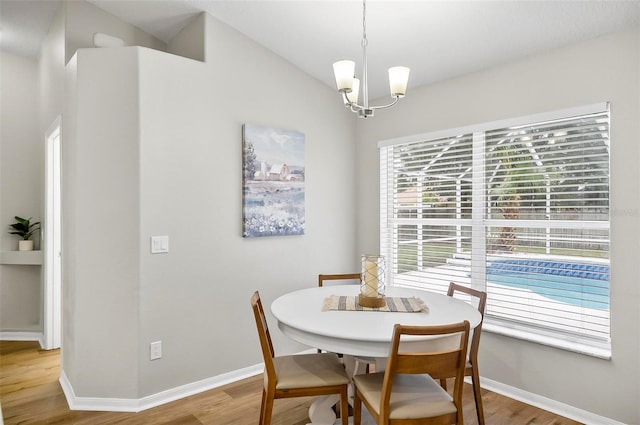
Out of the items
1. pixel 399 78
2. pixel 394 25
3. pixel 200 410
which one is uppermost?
pixel 394 25

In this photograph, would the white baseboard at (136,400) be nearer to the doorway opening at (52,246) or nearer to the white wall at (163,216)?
the white wall at (163,216)

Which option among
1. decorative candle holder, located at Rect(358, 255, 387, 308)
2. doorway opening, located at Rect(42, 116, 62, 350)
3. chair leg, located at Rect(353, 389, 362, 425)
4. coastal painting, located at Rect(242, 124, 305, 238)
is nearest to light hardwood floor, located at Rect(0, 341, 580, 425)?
chair leg, located at Rect(353, 389, 362, 425)

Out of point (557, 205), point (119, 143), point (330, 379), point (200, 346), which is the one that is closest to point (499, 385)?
point (557, 205)

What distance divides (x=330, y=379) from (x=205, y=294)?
1287mm

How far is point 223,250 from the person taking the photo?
3.03 metres

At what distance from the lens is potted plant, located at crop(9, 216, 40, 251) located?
4.00m

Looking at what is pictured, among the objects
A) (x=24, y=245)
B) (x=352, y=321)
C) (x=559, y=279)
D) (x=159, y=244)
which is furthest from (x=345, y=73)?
(x=24, y=245)

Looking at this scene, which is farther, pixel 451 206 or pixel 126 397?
pixel 451 206

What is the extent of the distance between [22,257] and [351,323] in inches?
147

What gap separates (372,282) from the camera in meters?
2.22

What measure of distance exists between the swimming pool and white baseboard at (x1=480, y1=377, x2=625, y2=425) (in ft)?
2.12

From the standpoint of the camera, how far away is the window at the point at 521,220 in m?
2.47

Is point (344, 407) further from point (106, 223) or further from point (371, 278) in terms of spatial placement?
point (106, 223)

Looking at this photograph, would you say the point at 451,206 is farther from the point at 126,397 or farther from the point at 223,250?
the point at 126,397
